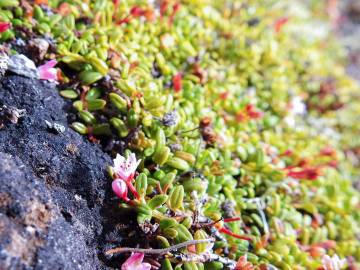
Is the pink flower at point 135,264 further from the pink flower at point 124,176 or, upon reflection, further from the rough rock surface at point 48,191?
the pink flower at point 124,176

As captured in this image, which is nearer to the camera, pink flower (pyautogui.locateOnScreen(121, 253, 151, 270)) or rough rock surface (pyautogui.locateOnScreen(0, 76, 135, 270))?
rough rock surface (pyautogui.locateOnScreen(0, 76, 135, 270))

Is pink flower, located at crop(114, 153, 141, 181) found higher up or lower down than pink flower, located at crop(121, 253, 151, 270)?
higher up

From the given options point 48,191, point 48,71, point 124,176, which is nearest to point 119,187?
point 124,176

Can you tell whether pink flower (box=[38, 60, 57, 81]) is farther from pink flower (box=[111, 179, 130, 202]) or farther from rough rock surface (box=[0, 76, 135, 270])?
pink flower (box=[111, 179, 130, 202])

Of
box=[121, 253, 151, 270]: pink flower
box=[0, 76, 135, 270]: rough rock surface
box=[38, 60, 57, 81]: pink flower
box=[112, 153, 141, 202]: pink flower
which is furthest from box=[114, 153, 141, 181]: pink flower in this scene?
box=[38, 60, 57, 81]: pink flower

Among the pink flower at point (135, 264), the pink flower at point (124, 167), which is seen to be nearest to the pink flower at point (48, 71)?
the pink flower at point (124, 167)

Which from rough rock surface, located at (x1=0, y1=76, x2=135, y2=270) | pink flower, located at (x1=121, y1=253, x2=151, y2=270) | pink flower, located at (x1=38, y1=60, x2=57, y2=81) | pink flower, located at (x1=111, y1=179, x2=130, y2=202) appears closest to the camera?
rough rock surface, located at (x1=0, y1=76, x2=135, y2=270)

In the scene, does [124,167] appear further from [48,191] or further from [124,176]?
[48,191]
